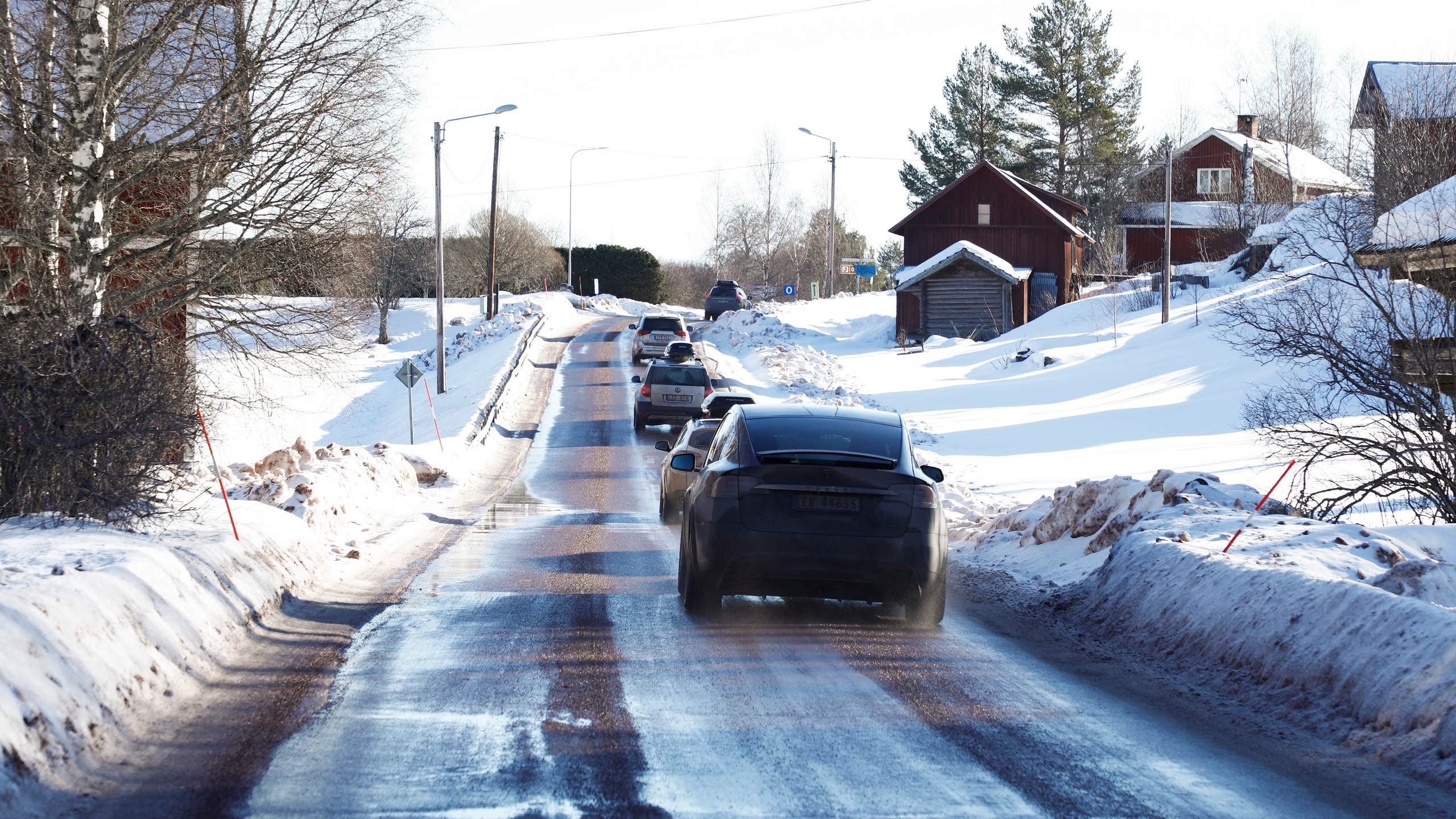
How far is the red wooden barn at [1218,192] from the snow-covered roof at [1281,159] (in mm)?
71

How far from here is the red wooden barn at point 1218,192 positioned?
6334 cm

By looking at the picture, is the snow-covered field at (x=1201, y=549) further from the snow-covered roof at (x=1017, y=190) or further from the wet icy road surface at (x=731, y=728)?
the snow-covered roof at (x=1017, y=190)

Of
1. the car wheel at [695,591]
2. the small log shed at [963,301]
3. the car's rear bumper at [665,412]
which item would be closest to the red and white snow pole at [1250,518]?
the car wheel at [695,591]

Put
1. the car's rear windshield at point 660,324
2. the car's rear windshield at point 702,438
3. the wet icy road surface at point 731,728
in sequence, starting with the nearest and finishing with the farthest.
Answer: the wet icy road surface at point 731,728 < the car's rear windshield at point 702,438 < the car's rear windshield at point 660,324

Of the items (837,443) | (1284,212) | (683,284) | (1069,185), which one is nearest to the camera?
(837,443)

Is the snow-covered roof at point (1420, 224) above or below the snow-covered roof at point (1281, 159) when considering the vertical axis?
below

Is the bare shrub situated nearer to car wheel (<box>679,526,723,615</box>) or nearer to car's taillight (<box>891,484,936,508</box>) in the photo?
car wheel (<box>679,526,723,615</box>)

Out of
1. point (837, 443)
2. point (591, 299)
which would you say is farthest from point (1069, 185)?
point (837, 443)

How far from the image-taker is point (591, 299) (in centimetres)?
7731

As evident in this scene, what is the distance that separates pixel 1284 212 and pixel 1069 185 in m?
17.9

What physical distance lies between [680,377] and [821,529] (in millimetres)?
20908

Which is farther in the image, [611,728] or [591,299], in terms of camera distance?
[591,299]

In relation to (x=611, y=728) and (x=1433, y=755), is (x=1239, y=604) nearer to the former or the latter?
(x=1433, y=755)

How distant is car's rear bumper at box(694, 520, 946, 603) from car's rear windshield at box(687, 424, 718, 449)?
7290 millimetres
